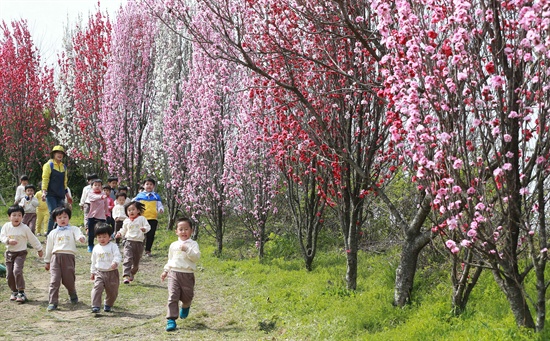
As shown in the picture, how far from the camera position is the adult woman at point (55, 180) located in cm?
1160

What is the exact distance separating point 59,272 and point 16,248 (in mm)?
822


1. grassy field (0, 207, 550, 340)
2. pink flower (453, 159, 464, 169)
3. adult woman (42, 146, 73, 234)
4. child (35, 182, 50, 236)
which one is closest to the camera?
pink flower (453, 159, 464, 169)

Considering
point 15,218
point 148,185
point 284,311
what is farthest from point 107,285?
point 148,185

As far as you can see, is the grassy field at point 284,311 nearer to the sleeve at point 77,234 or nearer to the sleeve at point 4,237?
the sleeve at point 4,237

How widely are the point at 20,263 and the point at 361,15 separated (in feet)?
19.4

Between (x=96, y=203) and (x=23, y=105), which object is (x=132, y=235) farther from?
(x=23, y=105)

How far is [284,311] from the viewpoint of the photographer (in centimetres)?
732

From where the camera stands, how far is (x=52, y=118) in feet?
77.7

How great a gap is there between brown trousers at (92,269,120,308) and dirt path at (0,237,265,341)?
204 mm

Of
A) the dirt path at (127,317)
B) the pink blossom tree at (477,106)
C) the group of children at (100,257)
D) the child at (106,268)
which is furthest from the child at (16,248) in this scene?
the pink blossom tree at (477,106)

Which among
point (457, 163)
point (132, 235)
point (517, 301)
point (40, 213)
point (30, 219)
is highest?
point (457, 163)

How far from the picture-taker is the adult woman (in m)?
11.6

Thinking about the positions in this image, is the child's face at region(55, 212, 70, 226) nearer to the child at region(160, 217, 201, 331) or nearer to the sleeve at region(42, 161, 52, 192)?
the child at region(160, 217, 201, 331)

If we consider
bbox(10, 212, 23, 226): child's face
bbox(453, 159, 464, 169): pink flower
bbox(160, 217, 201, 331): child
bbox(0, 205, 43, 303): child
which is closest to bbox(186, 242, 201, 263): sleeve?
bbox(160, 217, 201, 331): child
